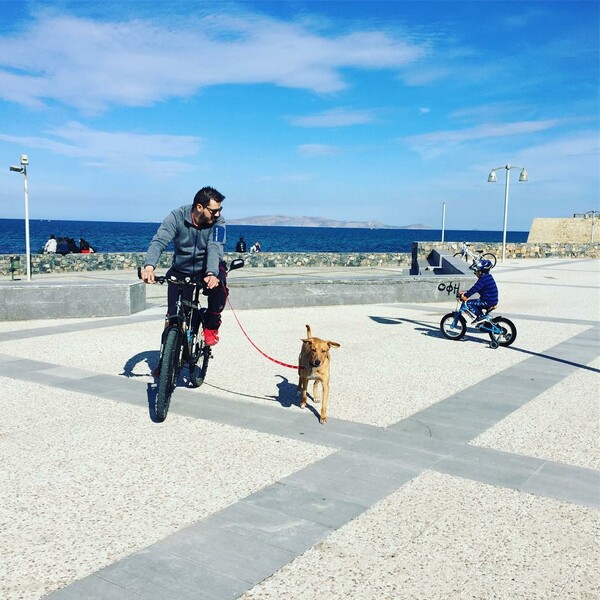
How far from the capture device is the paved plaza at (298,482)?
121 inches

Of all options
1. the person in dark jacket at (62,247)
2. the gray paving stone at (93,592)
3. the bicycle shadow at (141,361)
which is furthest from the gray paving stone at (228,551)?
the person in dark jacket at (62,247)

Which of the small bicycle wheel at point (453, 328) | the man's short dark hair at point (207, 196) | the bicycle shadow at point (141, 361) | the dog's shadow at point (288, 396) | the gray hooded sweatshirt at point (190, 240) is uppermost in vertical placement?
the man's short dark hair at point (207, 196)

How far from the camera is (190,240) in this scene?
5832 mm

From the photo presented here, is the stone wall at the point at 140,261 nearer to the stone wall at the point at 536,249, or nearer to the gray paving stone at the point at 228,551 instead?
the stone wall at the point at 536,249

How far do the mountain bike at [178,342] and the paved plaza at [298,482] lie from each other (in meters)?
0.32

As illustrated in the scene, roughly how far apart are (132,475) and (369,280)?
35.5 ft

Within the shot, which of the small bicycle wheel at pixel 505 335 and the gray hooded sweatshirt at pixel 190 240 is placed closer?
the gray hooded sweatshirt at pixel 190 240

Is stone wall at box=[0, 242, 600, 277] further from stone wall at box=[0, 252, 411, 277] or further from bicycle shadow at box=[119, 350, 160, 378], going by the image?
bicycle shadow at box=[119, 350, 160, 378]

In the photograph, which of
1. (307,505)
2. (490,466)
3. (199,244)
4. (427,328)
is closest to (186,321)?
(199,244)

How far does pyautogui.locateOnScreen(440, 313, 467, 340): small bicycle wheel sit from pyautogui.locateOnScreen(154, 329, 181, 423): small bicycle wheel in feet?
19.3

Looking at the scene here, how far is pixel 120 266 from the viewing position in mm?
25562

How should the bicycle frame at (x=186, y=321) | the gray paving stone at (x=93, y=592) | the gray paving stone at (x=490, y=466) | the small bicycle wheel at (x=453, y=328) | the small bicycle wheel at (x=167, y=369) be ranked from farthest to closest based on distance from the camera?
the small bicycle wheel at (x=453, y=328), the bicycle frame at (x=186, y=321), the small bicycle wheel at (x=167, y=369), the gray paving stone at (x=490, y=466), the gray paving stone at (x=93, y=592)

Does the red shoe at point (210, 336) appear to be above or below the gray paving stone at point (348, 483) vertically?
above

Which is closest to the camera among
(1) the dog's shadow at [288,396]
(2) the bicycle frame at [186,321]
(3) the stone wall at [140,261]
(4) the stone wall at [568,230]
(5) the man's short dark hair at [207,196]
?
(2) the bicycle frame at [186,321]
